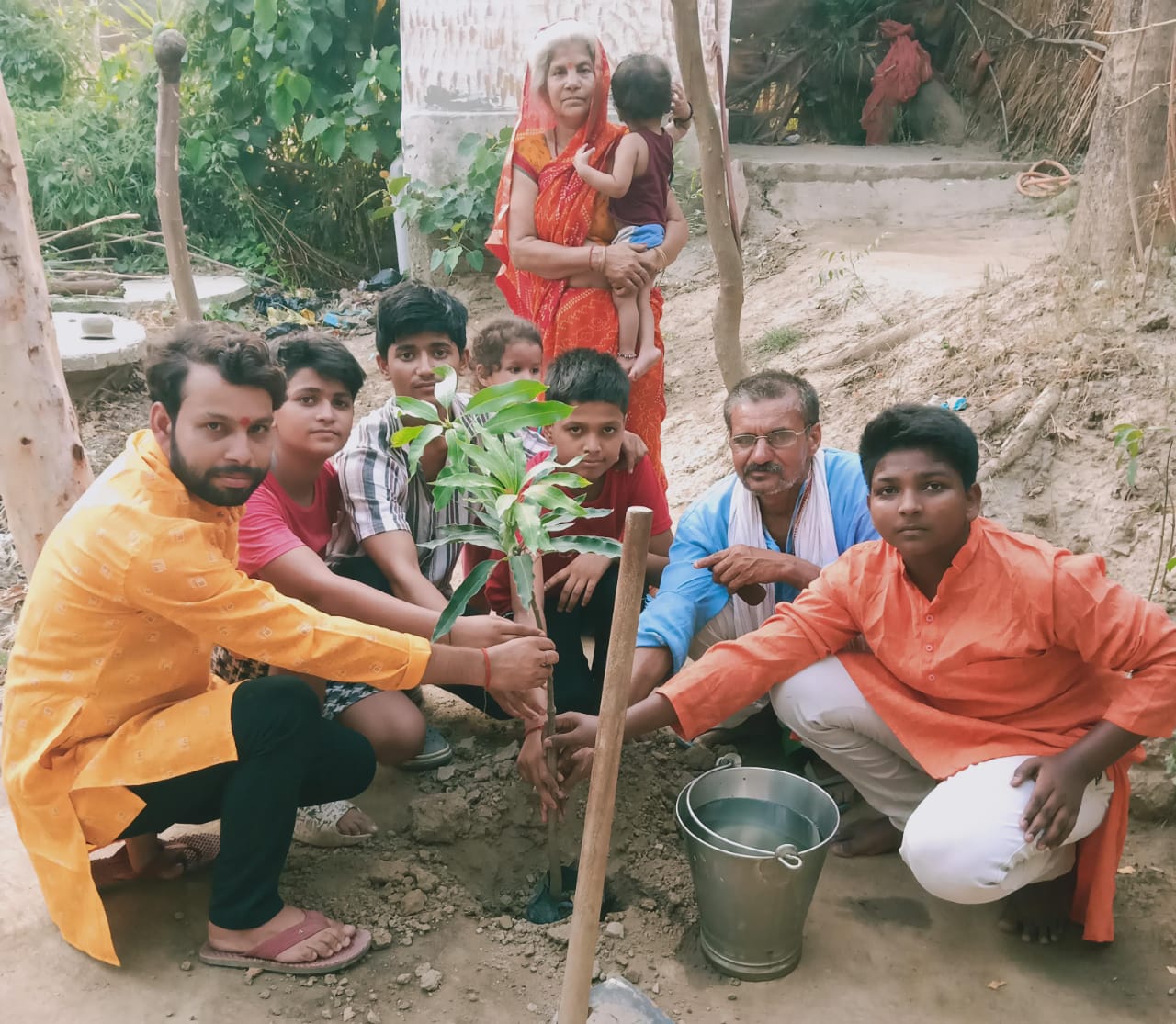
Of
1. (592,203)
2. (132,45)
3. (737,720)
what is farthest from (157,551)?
(132,45)

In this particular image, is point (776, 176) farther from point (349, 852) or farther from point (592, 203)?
point (349, 852)

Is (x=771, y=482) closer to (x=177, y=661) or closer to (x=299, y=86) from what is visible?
(x=177, y=661)

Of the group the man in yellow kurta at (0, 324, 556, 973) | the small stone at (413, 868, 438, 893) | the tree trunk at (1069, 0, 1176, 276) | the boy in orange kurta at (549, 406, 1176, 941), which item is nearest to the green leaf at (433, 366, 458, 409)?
the man in yellow kurta at (0, 324, 556, 973)

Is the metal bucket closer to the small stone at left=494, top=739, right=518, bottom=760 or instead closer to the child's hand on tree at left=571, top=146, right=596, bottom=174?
the small stone at left=494, top=739, right=518, bottom=760

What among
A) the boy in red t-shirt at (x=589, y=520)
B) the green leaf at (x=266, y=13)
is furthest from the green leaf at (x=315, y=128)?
the boy in red t-shirt at (x=589, y=520)

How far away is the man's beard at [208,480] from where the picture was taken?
186 centimetres

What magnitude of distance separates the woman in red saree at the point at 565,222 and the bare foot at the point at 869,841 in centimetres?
153

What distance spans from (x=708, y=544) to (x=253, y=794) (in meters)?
1.25

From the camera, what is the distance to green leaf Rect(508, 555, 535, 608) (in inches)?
68.4

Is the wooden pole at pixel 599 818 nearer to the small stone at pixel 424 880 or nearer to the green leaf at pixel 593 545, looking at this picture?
the green leaf at pixel 593 545

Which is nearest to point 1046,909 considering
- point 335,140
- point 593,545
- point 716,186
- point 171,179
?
point 593,545

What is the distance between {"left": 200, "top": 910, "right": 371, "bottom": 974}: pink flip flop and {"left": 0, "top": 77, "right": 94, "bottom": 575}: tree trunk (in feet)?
5.18

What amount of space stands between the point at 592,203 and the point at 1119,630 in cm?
215

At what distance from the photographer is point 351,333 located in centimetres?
703
